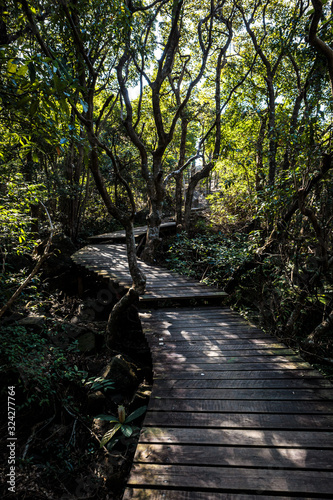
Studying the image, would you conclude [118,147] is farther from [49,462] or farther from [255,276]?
Result: [49,462]

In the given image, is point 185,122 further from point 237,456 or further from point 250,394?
point 237,456

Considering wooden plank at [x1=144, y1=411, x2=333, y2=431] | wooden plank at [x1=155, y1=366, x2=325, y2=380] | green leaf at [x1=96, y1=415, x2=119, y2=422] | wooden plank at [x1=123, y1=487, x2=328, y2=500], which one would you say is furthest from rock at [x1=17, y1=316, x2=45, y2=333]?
wooden plank at [x1=123, y1=487, x2=328, y2=500]

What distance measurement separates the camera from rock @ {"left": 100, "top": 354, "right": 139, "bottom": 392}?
4355 mm

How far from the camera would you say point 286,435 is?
2.21 metres

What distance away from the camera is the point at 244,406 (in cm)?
257

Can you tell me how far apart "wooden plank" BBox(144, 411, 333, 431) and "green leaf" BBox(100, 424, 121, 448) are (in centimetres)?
132

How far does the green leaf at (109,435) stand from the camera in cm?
337

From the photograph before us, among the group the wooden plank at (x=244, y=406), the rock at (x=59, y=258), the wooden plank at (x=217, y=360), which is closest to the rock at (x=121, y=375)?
the wooden plank at (x=217, y=360)

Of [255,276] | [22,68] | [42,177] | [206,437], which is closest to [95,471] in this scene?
[206,437]

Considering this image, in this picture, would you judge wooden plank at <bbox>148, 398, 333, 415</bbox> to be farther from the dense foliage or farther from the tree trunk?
the tree trunk

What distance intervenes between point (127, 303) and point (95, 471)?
101 inches

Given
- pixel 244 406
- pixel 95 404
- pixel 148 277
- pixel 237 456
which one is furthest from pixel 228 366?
pixel 148 277

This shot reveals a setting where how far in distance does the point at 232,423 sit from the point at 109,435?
1915mm

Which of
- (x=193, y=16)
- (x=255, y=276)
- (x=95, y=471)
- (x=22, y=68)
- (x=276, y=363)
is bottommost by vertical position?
(x=95, y=471)
